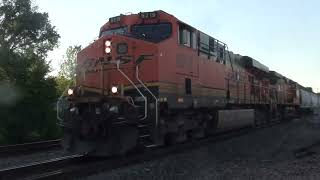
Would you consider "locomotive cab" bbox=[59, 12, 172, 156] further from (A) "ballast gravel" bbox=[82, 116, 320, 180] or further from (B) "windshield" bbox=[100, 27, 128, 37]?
(A) "ballast gravel" bbox=[82, 116, 320, 180]

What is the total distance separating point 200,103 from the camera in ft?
53.5

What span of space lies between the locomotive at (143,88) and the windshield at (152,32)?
0.09 feet

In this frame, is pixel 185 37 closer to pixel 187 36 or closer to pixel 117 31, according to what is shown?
pixel 187 36

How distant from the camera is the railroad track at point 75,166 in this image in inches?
393

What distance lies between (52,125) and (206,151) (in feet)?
30.7

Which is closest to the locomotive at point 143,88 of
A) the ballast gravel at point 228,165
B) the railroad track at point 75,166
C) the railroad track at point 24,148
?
the railroad track at point 75,166

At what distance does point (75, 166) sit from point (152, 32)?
461cm

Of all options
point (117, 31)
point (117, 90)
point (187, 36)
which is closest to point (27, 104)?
point (117, 31)

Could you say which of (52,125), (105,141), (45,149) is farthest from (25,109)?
(105,141)

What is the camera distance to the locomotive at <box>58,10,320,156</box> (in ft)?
40.5

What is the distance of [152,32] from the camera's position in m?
14.3

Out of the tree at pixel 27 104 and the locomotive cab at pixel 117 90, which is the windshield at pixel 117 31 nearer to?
the locomotive cab at pixel 117 90

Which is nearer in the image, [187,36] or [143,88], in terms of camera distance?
[143,88]

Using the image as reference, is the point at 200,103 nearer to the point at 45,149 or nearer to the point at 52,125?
the point at 45,149
